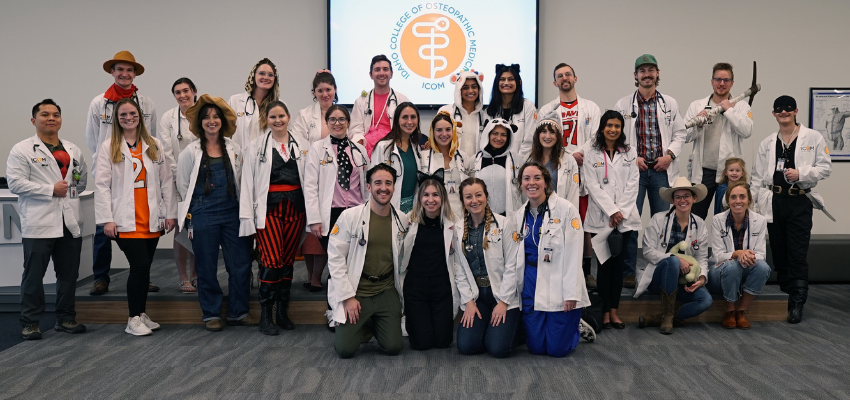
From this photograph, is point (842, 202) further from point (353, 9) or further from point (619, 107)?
point (353, 9)

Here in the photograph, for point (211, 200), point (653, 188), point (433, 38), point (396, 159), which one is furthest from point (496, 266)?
point (433, 38)

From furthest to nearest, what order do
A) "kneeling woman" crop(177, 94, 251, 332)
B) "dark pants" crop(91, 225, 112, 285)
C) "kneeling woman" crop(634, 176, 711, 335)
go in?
"dark pants" crop(91, 225, 112, 285) → "kneeling woman" crop(634, 176, 711, 335) → "kneeling woman" crop(177, 94, 251, 332)

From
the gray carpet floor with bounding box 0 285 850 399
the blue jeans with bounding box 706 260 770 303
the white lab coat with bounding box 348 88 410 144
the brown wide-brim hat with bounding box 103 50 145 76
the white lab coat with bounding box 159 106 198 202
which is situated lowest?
the gray carpet floor with bounding box 0 285 850 399

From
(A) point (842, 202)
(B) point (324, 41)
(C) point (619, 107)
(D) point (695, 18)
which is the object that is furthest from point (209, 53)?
(A) point (842, 202)

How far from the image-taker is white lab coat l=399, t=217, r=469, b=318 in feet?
12.1

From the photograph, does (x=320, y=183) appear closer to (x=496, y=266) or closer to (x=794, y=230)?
(x=496, y=266)

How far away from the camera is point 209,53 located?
20.6ft

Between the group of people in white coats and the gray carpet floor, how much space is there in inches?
6.3

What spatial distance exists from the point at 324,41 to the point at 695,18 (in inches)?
149

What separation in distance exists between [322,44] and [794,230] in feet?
15.0

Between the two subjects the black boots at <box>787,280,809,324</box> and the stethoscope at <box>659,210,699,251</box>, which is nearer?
the stethoscope at <box>659,210,699,251</box>

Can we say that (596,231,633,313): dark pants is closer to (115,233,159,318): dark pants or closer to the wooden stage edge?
the wooden stage edge

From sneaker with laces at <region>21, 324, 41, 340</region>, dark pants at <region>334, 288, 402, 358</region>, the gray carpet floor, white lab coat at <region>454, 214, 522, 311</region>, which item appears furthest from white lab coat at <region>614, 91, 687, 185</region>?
sneaker with laces at <region>21, 324, 41, 340</region>

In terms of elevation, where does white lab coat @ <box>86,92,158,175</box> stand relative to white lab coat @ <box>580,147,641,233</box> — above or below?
above
